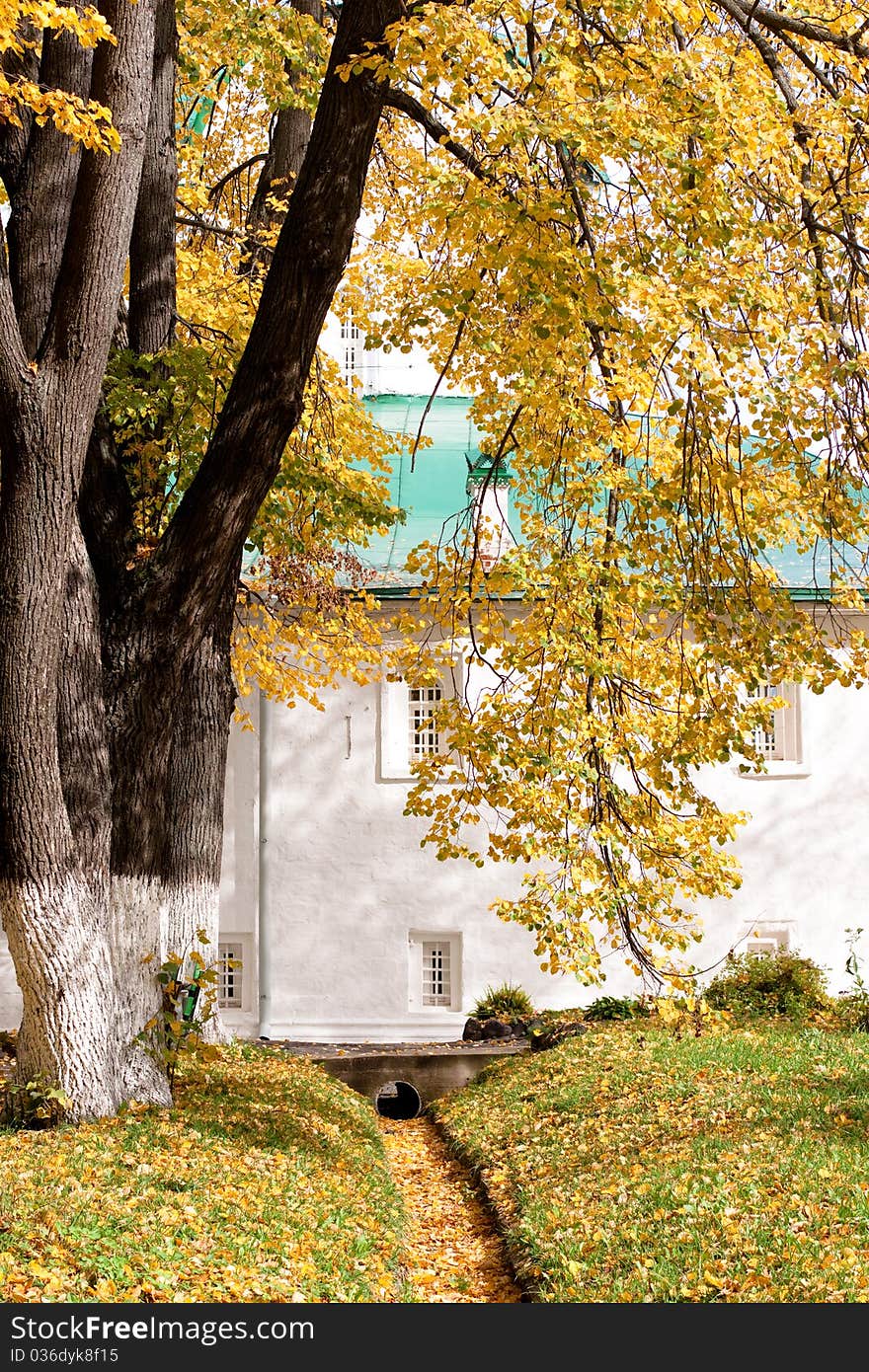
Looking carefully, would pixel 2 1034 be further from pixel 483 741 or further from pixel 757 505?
pixel 757 505

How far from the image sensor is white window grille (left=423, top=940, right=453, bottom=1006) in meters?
18.4

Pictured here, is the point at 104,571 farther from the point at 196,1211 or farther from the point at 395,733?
the point at 395,733

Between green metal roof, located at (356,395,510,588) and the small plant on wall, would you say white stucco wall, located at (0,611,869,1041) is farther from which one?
the small plant on wall

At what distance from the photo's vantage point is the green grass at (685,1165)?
588cm

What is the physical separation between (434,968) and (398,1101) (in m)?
4.19

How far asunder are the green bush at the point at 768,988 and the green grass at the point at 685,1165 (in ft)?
4.61

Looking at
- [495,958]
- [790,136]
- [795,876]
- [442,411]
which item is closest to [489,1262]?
[790,136]

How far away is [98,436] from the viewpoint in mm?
8570

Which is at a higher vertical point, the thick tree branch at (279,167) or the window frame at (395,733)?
the thick tree branch at (279,167)

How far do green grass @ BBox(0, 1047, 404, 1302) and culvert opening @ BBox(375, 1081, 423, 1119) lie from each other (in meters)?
4.81

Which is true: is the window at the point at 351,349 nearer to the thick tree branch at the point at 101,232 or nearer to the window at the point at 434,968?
the window at the point at 434,968

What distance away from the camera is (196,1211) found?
614cm

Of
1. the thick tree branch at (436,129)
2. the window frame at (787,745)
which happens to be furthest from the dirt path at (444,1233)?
the window frame at (787,745)

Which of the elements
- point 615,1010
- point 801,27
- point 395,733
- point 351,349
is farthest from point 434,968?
point 801,27
